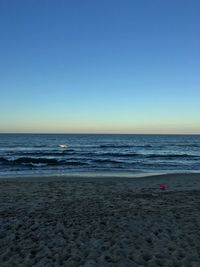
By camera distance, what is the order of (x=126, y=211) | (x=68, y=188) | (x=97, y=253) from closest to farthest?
(x=97, y=253) < (x=126, y=211) < (x=68, y=188)

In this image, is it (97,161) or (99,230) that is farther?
(97,161)

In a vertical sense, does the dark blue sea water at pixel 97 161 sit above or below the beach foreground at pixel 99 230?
below

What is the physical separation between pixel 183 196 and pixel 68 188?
4622mm

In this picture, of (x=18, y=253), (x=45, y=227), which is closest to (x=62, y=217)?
(x=45, y=227)

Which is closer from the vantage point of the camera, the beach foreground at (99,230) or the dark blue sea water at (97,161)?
the beach foreground at (99,230)

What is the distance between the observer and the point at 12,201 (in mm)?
10180

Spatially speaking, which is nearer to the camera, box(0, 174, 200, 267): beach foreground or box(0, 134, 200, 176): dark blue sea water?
box(0, 174, 200, 267): beach foreground

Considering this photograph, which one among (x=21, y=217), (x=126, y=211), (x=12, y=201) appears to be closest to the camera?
(x=21, y=217)

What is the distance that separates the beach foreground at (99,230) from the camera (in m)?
5.48

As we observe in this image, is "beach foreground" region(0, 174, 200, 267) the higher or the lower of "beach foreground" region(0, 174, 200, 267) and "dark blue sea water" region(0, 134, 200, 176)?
the higher

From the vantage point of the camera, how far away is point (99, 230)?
6.97m

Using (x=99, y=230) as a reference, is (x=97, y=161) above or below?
below

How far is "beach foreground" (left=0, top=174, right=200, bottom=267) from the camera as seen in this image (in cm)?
548

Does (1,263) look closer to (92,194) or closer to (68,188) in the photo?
(92,194)
